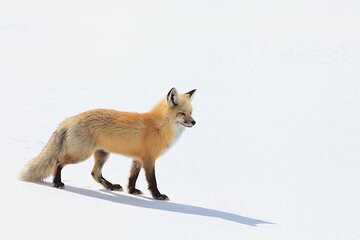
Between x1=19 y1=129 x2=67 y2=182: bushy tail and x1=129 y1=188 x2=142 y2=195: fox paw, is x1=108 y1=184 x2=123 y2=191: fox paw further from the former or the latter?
x1=19 y1=129 x2=67 y2=182: bushy tail

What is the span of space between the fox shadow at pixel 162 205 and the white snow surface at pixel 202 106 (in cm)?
3

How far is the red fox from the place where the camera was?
799cm

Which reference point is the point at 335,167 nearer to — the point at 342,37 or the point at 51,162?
the point at 51,162

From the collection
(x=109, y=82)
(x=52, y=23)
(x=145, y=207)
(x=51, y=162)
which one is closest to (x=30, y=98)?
(x=109, y=82)

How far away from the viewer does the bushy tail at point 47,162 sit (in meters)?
8.00

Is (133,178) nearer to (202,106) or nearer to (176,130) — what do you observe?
(176,130)

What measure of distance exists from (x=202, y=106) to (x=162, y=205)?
723 cm

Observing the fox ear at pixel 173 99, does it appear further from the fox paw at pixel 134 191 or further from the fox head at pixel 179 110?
the fox paw at pixel 134 191

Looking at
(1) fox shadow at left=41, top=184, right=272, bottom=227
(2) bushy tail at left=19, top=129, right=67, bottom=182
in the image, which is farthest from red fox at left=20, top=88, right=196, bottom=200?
(1) fox shadow at left=41, top=184, right=272, bottom=227

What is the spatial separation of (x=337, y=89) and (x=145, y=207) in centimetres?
973

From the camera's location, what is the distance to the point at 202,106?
14.9 meters

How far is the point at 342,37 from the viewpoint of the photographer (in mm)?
20922

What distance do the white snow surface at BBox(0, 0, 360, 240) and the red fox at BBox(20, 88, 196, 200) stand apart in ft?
1.01

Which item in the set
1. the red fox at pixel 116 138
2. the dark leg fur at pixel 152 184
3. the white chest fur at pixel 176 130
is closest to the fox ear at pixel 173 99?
the red fox at pixel 116 138
